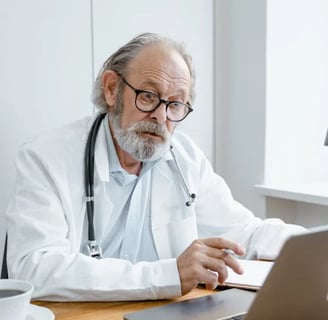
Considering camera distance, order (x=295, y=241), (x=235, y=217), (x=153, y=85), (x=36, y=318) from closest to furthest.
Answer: (x=295, y=241)
(x=36, y=318)
(x=153, y=85)
(x=235, y=217)

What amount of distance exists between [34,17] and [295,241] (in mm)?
1392

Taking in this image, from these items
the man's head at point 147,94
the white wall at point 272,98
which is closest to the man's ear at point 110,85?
the man's head at point 147,94

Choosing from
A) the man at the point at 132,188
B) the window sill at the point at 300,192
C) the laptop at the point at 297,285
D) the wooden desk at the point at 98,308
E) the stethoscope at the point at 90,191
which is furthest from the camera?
the window sill at the point at 300,192

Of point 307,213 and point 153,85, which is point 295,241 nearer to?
point 153,85

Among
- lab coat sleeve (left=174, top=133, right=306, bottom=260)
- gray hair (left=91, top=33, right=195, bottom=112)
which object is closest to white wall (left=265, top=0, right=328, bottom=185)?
lab coat sleeve (left=174, top=133, right=306, bottom=260)

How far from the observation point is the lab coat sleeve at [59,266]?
1.10m

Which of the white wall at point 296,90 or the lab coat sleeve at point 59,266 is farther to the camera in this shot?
the white wall at point 296,90

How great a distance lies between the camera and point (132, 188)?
156cm

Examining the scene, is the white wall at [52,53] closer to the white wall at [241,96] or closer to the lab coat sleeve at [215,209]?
the white wall at [241,96]

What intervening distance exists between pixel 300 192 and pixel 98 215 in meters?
0.90

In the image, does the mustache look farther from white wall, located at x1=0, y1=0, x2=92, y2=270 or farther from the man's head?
white wall, located at x1=0, y1=0, x2=92, y2=270

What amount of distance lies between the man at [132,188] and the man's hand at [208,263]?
16 millimetres

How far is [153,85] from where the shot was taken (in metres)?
1.48

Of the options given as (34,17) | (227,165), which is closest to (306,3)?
(227,165)
